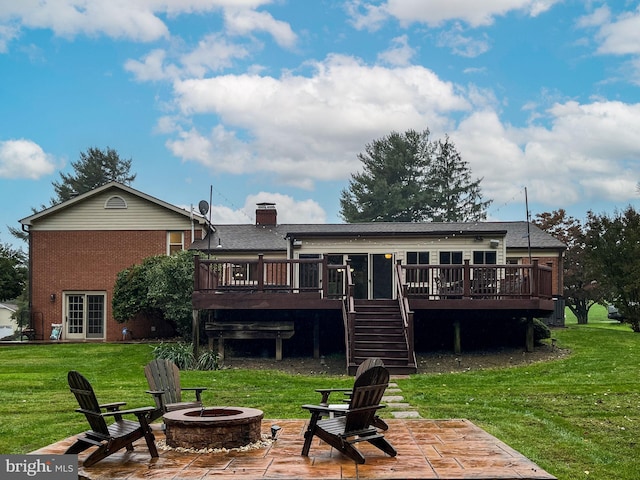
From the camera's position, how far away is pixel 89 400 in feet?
22.2

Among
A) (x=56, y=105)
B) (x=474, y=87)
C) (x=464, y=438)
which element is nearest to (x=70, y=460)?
(x=464, y=438)

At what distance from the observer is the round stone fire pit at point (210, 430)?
707cm

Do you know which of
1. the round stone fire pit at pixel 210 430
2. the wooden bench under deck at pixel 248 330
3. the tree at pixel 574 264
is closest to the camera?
the round stone fire pit at pixel 210 430

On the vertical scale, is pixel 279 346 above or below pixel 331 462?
above

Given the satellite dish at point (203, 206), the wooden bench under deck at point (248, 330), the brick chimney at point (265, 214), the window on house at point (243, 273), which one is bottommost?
the wooden bench under deck at point (248, 330)

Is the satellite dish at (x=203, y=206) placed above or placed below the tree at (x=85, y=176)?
below

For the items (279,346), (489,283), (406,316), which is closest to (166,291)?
(279,346)

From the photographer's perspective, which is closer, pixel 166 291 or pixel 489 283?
pixel 489 283

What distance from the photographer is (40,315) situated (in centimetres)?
2597

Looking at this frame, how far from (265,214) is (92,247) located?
286 inches

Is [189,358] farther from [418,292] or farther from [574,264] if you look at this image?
[574,264]

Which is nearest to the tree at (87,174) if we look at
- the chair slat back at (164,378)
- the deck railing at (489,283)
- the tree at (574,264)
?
the tree at (574,264)

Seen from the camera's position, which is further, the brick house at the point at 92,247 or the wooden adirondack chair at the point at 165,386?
the brick house at the point at 92,247

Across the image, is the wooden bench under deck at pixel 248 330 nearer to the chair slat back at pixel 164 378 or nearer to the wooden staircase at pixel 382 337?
the wooden staircase at pixel 382 337
